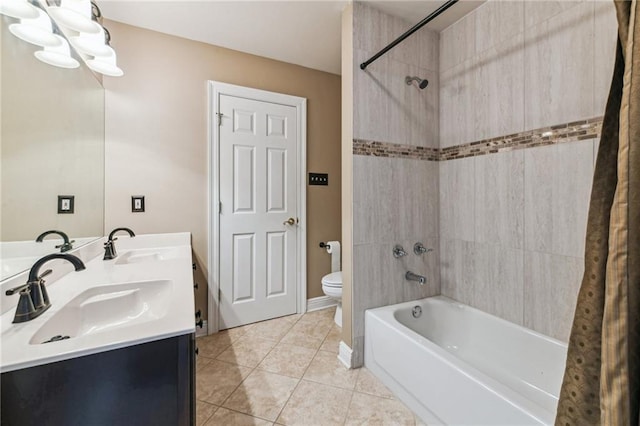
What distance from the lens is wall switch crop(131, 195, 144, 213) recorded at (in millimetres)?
1955

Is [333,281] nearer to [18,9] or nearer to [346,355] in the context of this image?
[346,355]

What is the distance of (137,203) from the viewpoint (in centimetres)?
197

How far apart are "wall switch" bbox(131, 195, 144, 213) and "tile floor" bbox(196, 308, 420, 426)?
1.12m

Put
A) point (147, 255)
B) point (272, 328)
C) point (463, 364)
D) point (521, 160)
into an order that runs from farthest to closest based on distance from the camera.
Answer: point (272, 328) → point (147, 255) → point (521, 160) → point (463, 364)

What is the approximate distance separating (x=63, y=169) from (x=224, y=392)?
1439mm

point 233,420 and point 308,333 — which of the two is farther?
point 308,333

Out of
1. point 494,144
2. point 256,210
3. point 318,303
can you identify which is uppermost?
point 494,144

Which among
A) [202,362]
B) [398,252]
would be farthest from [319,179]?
[202,362]

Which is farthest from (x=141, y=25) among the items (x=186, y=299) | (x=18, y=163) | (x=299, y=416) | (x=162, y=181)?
(x=299, y=416)

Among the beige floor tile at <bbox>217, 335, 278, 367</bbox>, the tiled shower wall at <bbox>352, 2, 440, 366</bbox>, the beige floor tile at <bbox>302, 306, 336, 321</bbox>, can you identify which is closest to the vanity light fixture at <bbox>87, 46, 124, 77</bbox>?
the tiled shower wall at <bbox>352, 2, 440, 366</bbox>

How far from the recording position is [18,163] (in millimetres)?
925

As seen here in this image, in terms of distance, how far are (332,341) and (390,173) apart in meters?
1.35

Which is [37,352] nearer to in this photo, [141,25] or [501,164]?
[501,164]

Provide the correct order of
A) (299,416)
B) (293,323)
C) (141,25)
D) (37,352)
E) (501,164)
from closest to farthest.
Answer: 1. (37,352)
2. (299,416)
3. (501,164)
4. (141,25)
5. (293,323)
